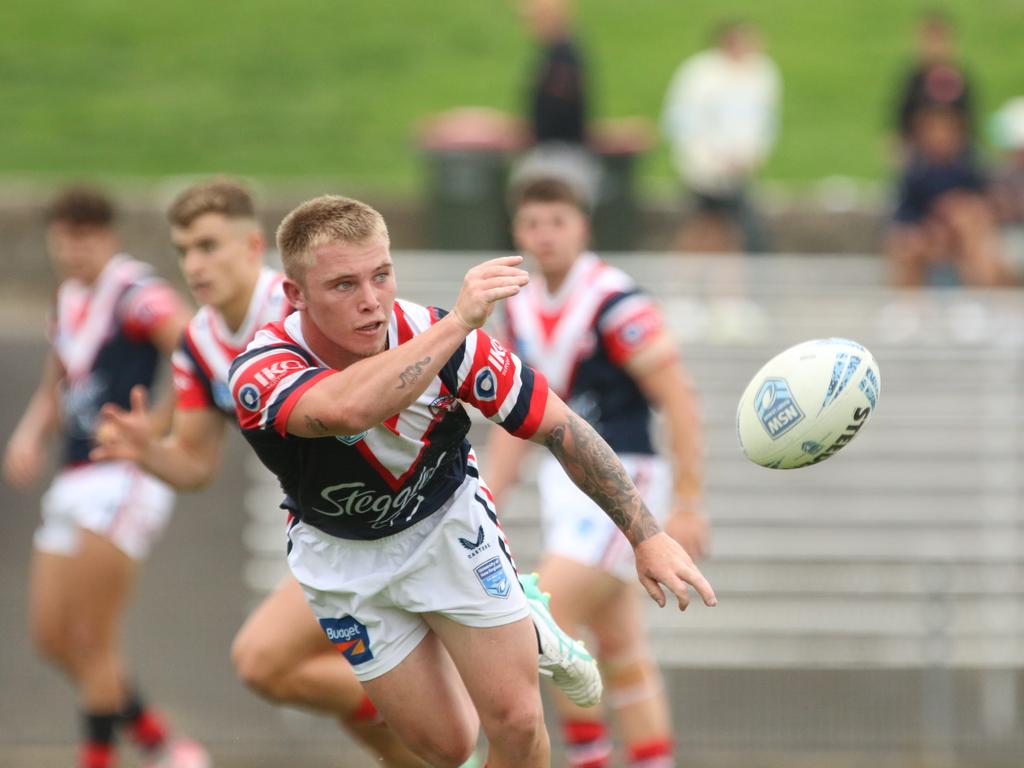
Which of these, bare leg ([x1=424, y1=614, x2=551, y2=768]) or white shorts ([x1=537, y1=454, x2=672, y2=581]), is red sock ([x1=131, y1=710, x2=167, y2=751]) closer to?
white shorts ([x1=537, y1=454, x2=672, y2=581])

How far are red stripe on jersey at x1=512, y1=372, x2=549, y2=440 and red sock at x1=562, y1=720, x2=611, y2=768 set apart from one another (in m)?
2.48

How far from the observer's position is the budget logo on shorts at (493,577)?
472cm

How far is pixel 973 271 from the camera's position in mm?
11016

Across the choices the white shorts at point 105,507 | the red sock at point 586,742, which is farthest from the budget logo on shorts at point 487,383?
the white shorts at point 105,507

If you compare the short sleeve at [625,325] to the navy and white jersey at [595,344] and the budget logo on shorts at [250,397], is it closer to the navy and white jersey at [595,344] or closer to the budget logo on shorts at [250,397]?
the navy and white jersey at [595,344]

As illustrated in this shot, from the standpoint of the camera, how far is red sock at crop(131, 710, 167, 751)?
7953 millimetres

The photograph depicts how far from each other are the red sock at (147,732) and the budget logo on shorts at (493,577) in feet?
12.5

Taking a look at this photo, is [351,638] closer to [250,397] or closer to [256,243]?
[250,397]

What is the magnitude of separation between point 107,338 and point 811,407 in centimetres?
391

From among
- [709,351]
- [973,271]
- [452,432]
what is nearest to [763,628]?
[709,351]

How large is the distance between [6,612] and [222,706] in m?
1.46

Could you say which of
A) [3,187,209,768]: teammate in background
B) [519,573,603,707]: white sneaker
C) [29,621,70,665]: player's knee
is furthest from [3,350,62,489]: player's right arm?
[519,573,603,707]: white sneaker

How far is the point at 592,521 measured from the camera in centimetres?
646

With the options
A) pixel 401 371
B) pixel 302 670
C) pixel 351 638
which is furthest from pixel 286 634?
pixel 401 371
